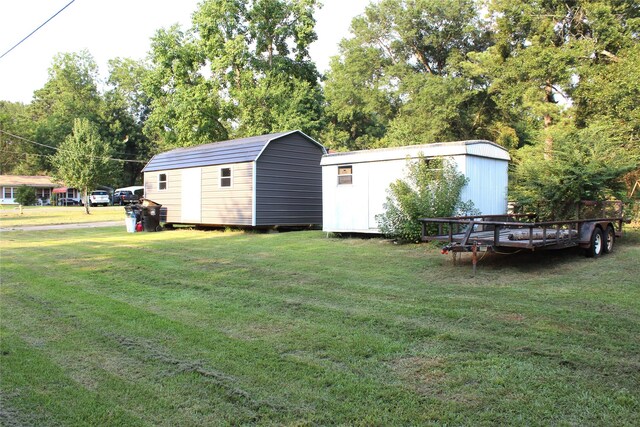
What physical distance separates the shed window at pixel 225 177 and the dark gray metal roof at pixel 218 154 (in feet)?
0.98

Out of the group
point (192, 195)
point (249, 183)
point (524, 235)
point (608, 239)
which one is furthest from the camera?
point (192, 195)

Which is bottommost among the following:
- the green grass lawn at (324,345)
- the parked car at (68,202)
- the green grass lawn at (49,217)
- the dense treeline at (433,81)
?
the green grass lawn at (324,345)

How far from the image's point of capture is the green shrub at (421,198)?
11.5 meters

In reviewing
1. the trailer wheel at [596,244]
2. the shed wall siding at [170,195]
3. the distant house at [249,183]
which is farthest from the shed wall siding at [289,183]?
the trailer wheel at [596,244]

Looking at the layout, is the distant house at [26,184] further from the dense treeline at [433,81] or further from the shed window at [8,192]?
the dense treeline at [433,81]

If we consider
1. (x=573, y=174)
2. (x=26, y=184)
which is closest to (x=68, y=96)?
(x=26, y=184)

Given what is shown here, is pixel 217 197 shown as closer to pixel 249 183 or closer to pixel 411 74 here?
pixel 249 183

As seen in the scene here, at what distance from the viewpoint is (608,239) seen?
981 centimetres

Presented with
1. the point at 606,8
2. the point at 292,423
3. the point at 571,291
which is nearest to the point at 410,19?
the point at 606,8

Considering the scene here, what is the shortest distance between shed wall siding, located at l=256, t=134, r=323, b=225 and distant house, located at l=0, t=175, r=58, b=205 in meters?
45.8

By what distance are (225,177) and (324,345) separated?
1347 centimetres

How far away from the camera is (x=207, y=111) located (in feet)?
98.1

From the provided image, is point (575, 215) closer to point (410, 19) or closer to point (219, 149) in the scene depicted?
point (219, 149)

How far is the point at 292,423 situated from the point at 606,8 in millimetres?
26197
